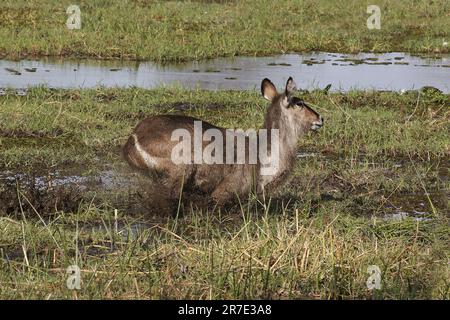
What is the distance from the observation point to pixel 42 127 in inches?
401

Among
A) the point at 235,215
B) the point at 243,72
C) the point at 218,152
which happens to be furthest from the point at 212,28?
the point at 235,215

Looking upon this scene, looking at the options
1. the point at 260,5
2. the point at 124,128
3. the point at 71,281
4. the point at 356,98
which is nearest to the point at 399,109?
the point at 356,98

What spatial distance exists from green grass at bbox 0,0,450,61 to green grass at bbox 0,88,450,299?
428 cm

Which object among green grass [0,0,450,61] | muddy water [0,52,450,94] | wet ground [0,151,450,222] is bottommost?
wet ground [0,151,450,222]

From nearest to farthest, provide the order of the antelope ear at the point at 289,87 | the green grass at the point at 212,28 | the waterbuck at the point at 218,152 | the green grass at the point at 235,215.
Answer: the green grass at the point at 235,215 < the waterbuck at the point at 218,152 < the antelope ear at the point at 289,87 < the green grass at the point at 212,28

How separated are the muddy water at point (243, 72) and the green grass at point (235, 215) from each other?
1.40 meters

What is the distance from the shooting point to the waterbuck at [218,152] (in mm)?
7680

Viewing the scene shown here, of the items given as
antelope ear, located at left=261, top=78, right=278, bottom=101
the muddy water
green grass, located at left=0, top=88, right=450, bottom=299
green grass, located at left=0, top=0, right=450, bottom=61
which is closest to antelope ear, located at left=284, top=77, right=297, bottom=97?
antelope ear, located at left=261, top=78, right=278, bottom=101

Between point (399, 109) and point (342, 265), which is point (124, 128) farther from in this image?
point (342, 265)

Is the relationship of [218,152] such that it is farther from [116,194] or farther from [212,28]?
[212,28]

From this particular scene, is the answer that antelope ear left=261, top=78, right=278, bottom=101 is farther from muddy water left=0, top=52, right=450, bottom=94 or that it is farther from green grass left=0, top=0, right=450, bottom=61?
green grass left=0, top=0, right=450, bottom=61

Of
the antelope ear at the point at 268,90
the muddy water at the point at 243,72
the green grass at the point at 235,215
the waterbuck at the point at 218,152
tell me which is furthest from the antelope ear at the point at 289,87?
the muddy water at the point at 243,72

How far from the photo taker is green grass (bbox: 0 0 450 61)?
16375mm

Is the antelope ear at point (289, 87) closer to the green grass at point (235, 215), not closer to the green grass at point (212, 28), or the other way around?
the green grass at point (235, 215)
